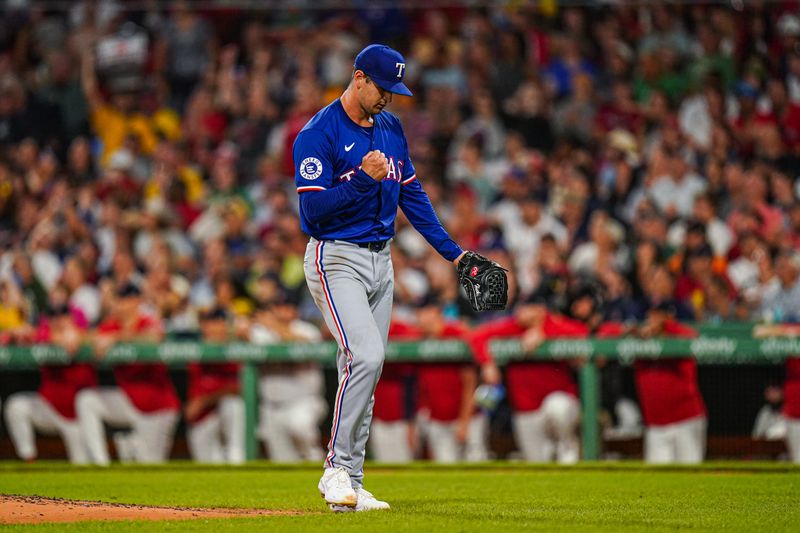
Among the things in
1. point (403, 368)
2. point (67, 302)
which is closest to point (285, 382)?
point (403, 368)

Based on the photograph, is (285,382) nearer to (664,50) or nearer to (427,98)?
(427,98)

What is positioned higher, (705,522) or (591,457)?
(705,522)

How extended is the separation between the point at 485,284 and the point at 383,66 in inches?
43.7

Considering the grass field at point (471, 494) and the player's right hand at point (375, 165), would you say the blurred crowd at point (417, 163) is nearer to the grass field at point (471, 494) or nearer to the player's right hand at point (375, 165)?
the grass field at point (471, 494)

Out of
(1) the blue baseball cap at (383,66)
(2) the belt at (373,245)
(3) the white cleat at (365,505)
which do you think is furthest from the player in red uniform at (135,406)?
(1) the blue baseball cap at (383,66)

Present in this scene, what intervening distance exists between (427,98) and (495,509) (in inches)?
359

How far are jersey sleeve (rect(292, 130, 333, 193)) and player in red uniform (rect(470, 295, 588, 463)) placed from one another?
4.49 m

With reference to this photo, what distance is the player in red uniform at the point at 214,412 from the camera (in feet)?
34.7

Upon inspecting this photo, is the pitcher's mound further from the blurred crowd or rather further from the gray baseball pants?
the blurred crowd

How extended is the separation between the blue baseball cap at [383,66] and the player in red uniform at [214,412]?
5.33 m

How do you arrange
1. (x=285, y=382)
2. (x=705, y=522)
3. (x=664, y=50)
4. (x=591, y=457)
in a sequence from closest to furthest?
(x=705, y=522) < (x=591, y=457) < (x=285, y=382) < (x=664, y=50)

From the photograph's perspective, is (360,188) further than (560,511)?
No

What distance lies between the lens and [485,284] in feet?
19.5

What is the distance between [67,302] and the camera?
11.8 metres
